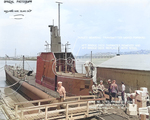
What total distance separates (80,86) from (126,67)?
4.15m

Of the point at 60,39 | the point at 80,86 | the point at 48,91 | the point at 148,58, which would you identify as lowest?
the point at 48,91

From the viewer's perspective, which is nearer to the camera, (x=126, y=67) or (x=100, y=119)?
(x=100, y=119)

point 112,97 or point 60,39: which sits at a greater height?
point 60,39

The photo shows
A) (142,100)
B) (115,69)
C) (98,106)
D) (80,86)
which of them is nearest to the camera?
(142,100)

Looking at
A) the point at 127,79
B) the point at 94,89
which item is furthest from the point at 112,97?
the point at 127,79

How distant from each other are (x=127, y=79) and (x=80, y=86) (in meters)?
3.89

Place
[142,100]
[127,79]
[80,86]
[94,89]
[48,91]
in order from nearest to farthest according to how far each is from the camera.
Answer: [142,100] < [94,89] < [80,86] < [48,91] < [127,79]

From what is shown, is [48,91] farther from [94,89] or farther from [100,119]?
[100,119]

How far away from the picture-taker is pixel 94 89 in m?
6.35

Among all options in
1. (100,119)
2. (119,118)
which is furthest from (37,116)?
(119,118)

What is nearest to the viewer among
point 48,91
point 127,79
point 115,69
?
point 48,91

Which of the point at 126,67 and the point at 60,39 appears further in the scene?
the point at 60,39

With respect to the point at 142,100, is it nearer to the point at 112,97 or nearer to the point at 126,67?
the point at 112,97

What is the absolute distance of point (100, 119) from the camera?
4680 millimetres
